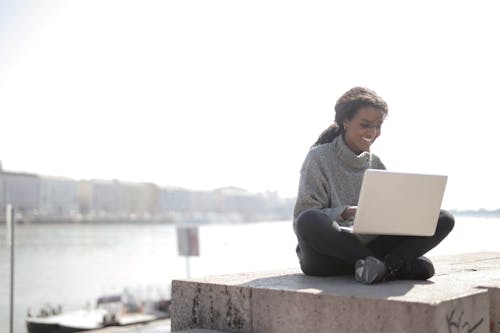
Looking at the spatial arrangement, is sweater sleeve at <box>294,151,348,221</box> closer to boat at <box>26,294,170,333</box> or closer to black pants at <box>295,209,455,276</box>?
black pants at <box>295,209,455,276</box>

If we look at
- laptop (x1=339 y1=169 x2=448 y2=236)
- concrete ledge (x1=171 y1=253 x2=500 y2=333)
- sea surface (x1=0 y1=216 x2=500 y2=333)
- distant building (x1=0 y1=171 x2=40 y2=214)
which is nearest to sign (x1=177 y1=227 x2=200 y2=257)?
sea surface (x1=0 y1=216 x2=500 y2=333)

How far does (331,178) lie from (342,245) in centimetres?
30

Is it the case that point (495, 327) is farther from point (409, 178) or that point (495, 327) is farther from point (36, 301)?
point (36, 301)

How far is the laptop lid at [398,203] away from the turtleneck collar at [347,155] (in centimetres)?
36

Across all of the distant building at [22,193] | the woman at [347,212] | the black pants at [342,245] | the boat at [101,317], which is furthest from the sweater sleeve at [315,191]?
the distant building at [22,193]

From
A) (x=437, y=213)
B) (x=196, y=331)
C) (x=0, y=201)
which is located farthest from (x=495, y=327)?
(x=0, y=201)

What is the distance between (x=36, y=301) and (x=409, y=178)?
22751 millimetres

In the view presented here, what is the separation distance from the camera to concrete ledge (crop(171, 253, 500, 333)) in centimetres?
165

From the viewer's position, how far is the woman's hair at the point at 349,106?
7.80 feet

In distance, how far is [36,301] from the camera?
22781mm

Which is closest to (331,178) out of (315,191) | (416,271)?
(315,191)

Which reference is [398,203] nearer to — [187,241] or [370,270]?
[370,270]

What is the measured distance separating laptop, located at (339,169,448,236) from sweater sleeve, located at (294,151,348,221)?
0.53 ft

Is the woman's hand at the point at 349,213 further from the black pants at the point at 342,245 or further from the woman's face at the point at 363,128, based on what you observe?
the woman's face at the point at 363,128
